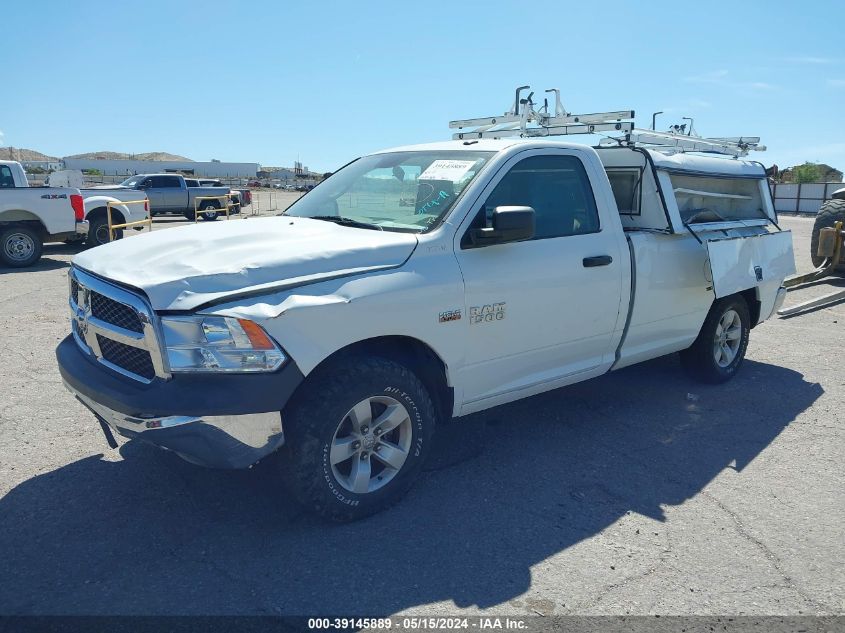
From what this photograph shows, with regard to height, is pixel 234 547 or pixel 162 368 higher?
pixel 162 368

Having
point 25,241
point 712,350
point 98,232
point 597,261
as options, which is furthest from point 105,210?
point 597,261

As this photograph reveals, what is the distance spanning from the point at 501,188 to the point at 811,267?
40.4ft

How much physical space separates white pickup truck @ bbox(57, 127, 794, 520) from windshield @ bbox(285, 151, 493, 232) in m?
0.02

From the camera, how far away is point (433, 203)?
4.09 m

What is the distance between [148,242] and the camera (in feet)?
12.7

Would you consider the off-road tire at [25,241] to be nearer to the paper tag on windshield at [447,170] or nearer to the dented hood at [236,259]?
the dented hood at [236,259]

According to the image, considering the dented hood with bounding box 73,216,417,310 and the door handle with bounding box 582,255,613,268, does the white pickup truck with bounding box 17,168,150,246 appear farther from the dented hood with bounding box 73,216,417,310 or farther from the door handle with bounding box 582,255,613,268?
the door handle with bounding box 582,255,613,268

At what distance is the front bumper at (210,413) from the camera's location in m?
3.05

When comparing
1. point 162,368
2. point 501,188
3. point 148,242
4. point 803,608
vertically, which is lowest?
point 803,608

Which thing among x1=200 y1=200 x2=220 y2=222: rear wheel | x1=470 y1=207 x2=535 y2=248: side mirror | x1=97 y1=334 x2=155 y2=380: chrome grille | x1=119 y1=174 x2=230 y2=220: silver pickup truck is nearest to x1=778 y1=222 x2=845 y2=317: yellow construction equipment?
x1=470 y1=207 x2=535 y2=248: side mirror

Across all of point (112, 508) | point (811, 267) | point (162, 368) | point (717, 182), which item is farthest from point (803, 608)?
point (811, 267)

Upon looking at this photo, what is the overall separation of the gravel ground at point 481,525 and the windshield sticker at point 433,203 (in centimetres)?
157

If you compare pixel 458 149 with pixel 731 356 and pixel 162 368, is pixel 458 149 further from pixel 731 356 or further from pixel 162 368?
pixel 731 356

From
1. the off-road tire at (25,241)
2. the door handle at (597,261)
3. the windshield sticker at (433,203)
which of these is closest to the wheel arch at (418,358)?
the windshield sticker at (433,203)
